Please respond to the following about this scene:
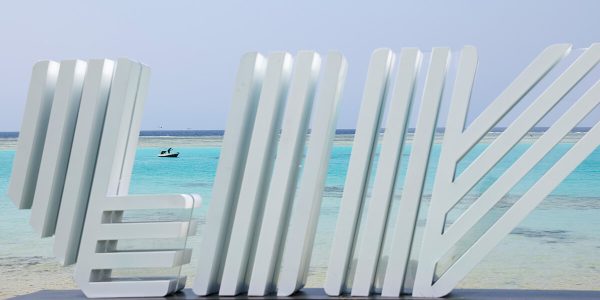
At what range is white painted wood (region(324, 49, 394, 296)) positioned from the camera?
479cm

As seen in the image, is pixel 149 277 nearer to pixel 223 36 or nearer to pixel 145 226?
pixel 145 226

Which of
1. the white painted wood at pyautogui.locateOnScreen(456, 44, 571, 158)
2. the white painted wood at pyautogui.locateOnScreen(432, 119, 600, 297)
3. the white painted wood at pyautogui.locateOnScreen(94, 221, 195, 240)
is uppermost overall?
the white painted wood at pyautogui.locateOnScreen(456, 44, 571, 158)

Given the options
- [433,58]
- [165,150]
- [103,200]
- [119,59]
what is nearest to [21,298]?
[103,200]

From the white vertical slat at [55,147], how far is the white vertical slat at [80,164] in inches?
2.2

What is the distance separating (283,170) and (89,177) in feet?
Result: 3.16

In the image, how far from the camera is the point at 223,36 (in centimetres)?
2316

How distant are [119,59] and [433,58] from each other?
149cm

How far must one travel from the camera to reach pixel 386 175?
4801mm

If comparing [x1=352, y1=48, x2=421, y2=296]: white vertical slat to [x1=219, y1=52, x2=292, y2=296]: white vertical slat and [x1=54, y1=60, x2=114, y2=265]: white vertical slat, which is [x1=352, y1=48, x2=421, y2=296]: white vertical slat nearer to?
[x1=219, y1=52, x2=292, y2=296]: white vertical slat

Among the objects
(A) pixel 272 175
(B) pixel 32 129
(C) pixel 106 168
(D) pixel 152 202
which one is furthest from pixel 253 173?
(B) pixel 32 129

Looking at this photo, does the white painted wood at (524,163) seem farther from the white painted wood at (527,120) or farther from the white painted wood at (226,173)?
the white painted wood at (226,173)

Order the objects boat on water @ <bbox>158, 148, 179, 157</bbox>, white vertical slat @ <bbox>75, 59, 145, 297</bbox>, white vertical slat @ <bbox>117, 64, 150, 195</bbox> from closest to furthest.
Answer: white vertical slat @ <bbox>75, 59, 145, 297</bbox> < white vertical slat @ <bbox>117, 64, 150, 195</bbox> < boat on water @ <bbox>158, 148, 179, 157</bbox>

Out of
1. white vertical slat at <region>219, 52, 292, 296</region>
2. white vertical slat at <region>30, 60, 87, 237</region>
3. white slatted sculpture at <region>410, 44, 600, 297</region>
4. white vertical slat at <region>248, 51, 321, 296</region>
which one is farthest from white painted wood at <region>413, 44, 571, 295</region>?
white vertical slat at <region>30, 60, 87, 237</region>

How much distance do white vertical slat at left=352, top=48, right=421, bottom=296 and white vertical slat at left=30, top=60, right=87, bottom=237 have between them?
150cm
